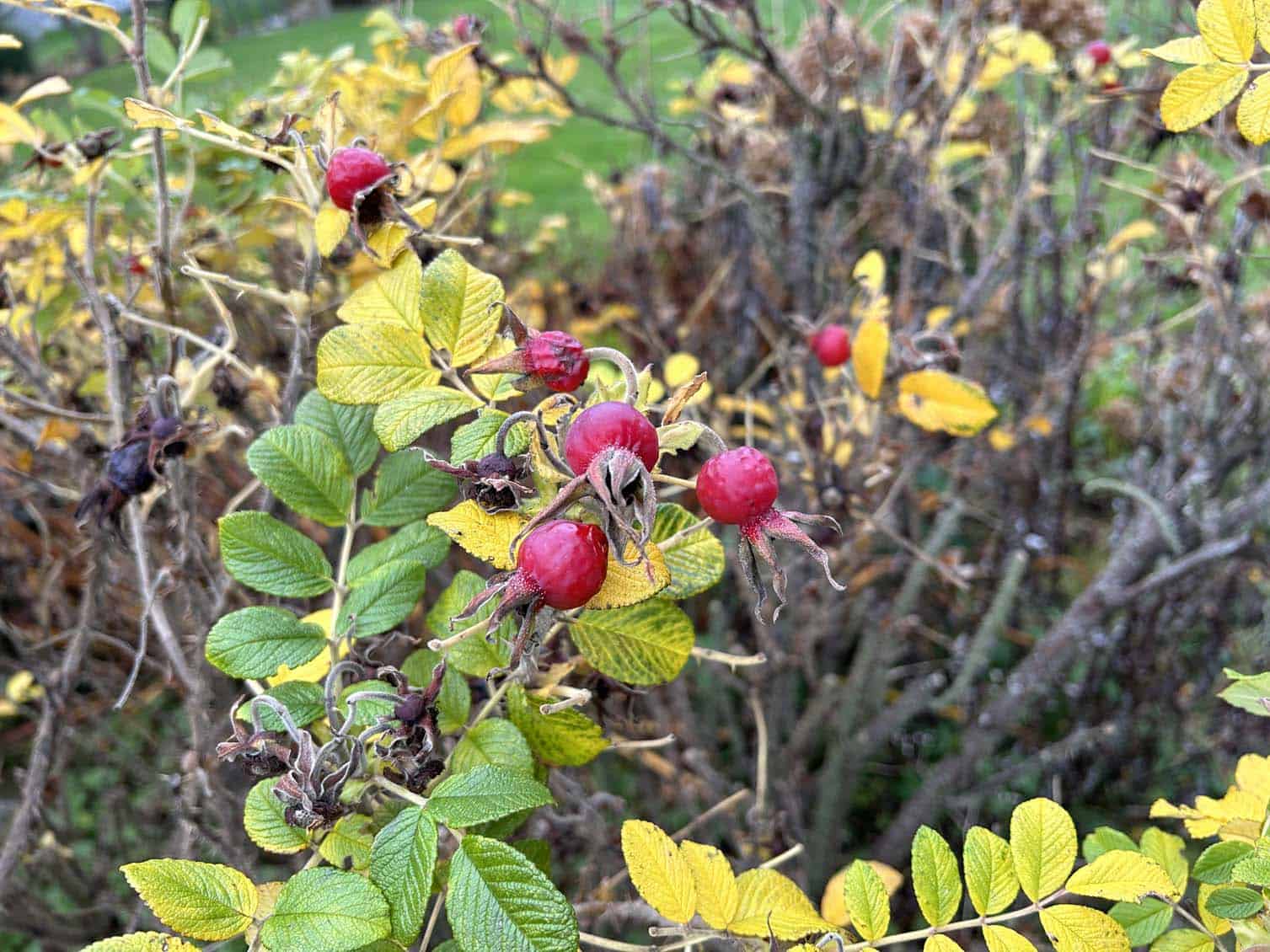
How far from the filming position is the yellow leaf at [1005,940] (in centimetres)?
51

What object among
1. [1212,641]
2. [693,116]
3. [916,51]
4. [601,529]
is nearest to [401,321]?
[601,529]

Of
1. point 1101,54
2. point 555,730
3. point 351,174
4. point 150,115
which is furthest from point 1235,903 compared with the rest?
point 1101,54

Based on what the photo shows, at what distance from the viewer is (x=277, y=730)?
504mm

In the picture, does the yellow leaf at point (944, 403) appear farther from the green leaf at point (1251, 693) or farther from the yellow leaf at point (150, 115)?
the yellow leaf at point (150, 115)

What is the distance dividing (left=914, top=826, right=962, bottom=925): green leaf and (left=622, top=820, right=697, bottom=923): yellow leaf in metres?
0.13

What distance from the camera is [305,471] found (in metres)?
0.60

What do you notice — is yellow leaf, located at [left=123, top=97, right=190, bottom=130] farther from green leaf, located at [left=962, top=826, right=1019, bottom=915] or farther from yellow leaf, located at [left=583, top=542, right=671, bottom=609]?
green leaf, located at [left=962, top=826, right=1019, bottom=915]

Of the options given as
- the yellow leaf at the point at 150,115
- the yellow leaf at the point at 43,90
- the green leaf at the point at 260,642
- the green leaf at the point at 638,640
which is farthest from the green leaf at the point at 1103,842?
the yellow leaf at the point at 43,90

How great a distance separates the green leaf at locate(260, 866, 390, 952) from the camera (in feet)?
1.42

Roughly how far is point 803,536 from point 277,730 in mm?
299

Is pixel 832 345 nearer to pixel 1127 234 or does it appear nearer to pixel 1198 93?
pixel 1198 93

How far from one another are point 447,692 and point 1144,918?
0.45 metres

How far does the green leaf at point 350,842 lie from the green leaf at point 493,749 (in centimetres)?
6

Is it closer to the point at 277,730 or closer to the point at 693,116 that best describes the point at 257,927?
the point at 277,730
